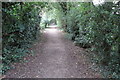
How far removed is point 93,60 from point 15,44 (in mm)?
4206

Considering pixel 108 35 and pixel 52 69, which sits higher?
pixel 108 35

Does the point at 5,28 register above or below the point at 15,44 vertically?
above

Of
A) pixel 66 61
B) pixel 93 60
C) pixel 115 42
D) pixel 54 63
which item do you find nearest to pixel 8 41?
pixel 54 63

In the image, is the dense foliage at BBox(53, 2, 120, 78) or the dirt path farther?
the dirt path

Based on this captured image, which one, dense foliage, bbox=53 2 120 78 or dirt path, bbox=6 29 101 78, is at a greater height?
dense foliage, bbox=53 2 120 78

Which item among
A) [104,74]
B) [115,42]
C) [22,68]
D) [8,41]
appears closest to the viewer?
[115,42]

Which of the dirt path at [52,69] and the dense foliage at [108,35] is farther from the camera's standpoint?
the dirt path at [52,69]

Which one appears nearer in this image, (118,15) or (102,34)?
(118,15)

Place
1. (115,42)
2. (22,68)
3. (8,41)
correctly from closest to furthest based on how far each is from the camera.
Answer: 1. (115,42)
2. (22,68)
3. (8,41)

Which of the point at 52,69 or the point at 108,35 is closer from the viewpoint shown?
the point at 108,35

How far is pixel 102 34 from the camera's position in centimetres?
455

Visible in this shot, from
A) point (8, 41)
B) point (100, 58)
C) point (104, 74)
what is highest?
point (8, 41)

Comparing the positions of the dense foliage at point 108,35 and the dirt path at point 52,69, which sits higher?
the dense foliage at point 108,35

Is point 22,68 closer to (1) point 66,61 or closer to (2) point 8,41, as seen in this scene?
(2) point 8,41
